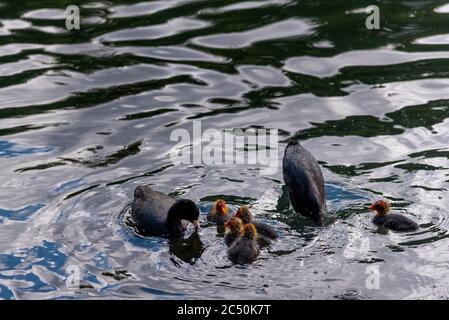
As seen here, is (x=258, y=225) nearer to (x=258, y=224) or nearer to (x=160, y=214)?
(x=258, y=224)

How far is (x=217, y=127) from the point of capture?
45.4 ft

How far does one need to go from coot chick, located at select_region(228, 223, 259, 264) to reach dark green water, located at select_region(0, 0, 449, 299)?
0.12m

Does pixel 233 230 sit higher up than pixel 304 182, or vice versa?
pixel 304 182

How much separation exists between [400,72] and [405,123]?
203 centimetres

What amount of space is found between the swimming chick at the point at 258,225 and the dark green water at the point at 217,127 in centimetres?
16

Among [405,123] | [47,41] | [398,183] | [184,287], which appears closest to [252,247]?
[184,287]

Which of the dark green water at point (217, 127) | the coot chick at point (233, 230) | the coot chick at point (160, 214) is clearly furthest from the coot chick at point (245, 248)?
the coot chick at point (160, 214)

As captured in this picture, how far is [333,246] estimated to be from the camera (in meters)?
10.2

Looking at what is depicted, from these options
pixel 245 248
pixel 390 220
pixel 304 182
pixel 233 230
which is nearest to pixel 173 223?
pixel 233 230

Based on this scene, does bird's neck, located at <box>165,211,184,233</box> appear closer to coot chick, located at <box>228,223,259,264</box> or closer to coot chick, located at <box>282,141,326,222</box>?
coot chick, located at <box>228,223,259,264</box>

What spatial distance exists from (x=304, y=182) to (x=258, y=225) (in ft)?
3.10

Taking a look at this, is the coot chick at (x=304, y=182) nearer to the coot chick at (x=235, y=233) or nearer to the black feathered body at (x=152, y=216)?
the coot chick at (x=235, y=233)

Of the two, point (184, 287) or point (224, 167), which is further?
point (224, 167)
